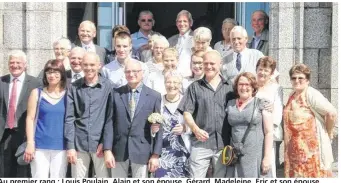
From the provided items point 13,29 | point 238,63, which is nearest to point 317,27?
point 238,63

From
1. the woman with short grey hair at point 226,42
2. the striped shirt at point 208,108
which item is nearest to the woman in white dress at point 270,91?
the striped shirt at point 208,108

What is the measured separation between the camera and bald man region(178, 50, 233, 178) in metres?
9.36

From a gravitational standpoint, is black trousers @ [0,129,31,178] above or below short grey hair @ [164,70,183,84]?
below

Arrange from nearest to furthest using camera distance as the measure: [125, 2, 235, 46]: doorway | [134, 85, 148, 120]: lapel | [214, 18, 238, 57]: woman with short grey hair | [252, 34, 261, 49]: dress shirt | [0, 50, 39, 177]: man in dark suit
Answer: [134, 85, 148, 120]: lapel, [0, 50, 39, 177]: man in dark suit, [214, 18, 238, 57]: woman with short grey hair, [252, 34, 261, 49]: dress shirt, [125, 2, 235, 46]: doorway

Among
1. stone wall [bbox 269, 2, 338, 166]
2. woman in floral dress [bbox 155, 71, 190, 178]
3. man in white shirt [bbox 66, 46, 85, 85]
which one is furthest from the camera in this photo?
stone wall [bbox 269, 2, 338, 166]

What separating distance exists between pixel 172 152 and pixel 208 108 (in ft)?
2.14

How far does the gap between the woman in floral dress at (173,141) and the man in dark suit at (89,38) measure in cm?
138

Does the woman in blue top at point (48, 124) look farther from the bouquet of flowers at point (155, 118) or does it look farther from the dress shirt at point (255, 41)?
the dress shirt at point (255, 41)

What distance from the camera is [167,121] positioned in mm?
9570

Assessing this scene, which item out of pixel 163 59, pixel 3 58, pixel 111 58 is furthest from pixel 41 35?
pixel 163 59

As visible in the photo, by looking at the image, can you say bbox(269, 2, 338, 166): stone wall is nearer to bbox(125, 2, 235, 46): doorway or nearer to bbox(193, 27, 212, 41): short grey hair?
bbox(125, 2, 235, 46): doorway

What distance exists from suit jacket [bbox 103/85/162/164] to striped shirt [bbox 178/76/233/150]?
0.35m

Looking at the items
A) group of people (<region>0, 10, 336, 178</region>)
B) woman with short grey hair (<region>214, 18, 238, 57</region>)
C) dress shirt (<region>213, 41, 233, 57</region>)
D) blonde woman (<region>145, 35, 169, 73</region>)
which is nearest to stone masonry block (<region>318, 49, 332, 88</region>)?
woman with short grey hair (<region>214, 18, 238, 57</region>)

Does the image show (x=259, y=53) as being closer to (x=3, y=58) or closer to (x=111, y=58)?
(x=111, y=58)
